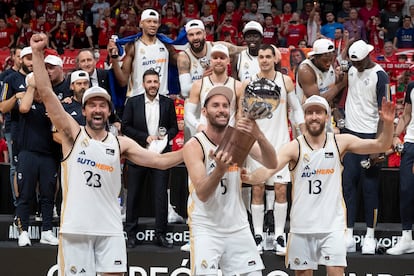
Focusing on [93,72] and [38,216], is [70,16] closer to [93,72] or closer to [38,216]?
[93,72]

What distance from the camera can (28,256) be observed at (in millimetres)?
10719

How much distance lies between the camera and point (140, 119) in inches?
419

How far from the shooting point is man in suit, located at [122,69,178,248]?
1056 cm

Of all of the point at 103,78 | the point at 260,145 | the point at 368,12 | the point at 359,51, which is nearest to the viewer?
the point at 260,145

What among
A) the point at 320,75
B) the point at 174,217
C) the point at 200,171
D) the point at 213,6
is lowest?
the point at 174,217

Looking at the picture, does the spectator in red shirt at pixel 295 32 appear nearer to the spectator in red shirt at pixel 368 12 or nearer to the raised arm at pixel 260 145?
the spectator in red shirt at pixel 368 12

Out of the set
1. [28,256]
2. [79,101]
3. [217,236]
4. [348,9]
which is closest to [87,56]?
[79,101]

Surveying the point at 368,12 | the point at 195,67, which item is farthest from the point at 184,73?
the point at 368,12

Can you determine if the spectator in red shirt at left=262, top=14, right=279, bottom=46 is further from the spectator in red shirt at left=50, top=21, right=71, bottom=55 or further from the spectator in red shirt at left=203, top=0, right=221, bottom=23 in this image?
the spectator in red shirt at left=50, top=21, right=71, bottom=55

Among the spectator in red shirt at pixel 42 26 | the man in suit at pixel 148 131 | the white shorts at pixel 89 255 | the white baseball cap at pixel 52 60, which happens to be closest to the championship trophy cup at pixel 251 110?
the white shorts at pixel 89 255

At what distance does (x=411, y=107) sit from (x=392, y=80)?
590 centimetres

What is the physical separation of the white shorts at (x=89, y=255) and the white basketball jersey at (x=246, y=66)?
11.7 ft

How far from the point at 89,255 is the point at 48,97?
1.44 meters

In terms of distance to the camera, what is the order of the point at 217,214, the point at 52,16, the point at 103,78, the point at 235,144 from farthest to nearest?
the point at 52,16 → the point at 103,78 → the point at 217,214 → the point at 235,144
